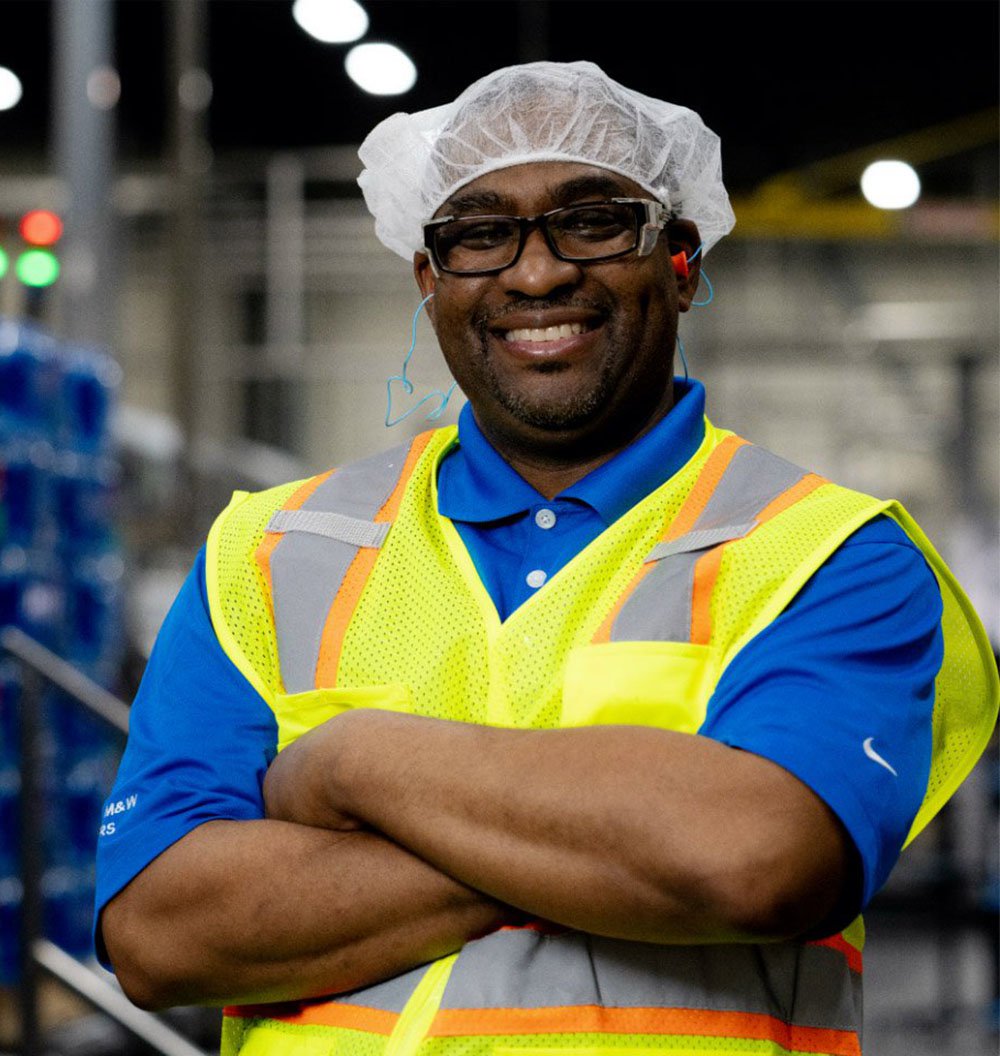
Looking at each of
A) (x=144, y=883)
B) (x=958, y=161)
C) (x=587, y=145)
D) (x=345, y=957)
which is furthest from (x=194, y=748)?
(x=958, y=161)

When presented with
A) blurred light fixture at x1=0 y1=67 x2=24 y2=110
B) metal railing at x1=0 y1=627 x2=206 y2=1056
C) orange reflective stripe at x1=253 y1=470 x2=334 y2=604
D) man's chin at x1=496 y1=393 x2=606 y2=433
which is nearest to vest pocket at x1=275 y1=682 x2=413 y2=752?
orange reflective stripe at x1=253 y1=470 x2=334 y2=604

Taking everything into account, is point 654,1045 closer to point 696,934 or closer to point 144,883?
point 696,934

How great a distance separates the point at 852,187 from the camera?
10.4 meters

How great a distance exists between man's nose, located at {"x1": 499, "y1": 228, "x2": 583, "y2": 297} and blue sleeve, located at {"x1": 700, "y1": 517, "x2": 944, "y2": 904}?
1.32 feet

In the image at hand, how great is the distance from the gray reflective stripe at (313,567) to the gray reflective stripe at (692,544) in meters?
0.31

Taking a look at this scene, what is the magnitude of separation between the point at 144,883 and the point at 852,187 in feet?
31.3

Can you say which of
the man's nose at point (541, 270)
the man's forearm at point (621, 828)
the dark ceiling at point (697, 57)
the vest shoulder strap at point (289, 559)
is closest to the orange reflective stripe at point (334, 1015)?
the man's forearm at point (621, 828)

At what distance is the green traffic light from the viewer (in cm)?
642

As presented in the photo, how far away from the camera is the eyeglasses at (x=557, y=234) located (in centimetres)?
168

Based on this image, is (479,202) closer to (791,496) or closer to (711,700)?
(791,496)

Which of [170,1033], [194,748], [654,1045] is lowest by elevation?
[170,1033]

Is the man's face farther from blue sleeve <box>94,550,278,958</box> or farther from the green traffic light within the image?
the green traffic light

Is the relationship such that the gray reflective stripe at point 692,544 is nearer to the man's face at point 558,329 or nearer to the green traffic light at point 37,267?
the man's face at point 558,329

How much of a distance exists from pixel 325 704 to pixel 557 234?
0.53m
